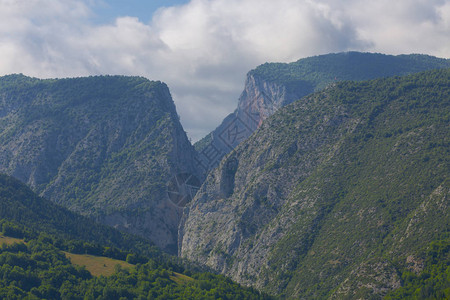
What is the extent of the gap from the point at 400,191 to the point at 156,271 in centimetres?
7768

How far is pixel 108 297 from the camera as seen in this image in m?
155

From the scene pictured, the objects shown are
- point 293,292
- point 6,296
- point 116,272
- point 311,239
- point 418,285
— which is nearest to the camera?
point 6,296

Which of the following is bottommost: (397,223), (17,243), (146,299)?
(146,299)

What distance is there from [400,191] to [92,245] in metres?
96.9

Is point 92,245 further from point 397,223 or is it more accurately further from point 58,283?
point 397,223

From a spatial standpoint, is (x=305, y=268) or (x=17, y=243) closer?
(x=17, y=243)

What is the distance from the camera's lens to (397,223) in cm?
17800

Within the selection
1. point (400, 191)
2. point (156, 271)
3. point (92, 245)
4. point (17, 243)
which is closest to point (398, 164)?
point (400, 191)

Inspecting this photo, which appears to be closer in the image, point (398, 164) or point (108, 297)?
point (108, 297)

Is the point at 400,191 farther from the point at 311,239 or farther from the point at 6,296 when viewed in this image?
the point at 6,296

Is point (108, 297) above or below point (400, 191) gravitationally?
below

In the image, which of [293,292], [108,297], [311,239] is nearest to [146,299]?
[108,297]

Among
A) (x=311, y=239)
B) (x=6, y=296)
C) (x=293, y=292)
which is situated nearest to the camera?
(x=6, y=296)

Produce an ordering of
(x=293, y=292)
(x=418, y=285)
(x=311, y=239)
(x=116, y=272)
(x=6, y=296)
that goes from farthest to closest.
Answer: (x=311, y=239) < (x=293, y=292) < (x=116, y=272) < (x=418, y=285) < (x=6, y=296)
